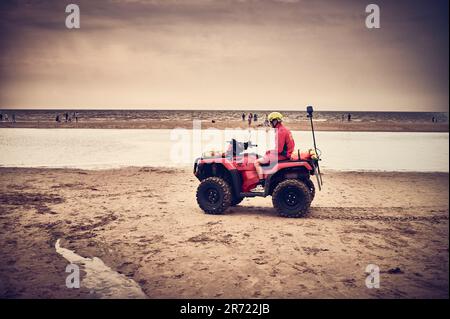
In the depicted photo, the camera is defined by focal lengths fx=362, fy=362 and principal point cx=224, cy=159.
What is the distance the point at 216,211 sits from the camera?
7.22 m

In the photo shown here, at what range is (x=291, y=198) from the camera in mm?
6949

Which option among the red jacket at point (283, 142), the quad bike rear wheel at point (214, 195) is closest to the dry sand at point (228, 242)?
the quad bike rear wheel at point (214, 195)

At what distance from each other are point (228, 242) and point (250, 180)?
171 centimetres

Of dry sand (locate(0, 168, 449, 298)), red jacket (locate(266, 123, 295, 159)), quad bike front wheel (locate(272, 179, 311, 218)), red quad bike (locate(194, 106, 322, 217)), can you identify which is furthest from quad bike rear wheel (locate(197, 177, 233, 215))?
red jacket (locate(266, 123, 295, 159))

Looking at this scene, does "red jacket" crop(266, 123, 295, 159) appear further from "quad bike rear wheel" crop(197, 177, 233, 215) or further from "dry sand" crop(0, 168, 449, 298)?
"dry sand" crop(0, 168, 449, 298)

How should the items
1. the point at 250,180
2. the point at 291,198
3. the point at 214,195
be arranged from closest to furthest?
the point at 291,198, the point at 250,180, the point at 214,195

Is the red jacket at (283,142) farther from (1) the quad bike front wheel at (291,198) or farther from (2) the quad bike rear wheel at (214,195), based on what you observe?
(2) the quad bike rear wheel at (214,195)

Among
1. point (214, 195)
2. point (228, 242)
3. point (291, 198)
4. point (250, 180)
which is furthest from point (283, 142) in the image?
point (228, 242)

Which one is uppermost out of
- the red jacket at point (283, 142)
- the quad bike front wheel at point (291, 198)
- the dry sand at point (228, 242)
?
the red jacket at point (283, 142)

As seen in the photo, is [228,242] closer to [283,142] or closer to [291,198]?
[291,198]

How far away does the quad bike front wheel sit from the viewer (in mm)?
6755

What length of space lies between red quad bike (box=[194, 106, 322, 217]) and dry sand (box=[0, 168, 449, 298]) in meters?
0.30

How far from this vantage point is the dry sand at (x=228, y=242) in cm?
420
